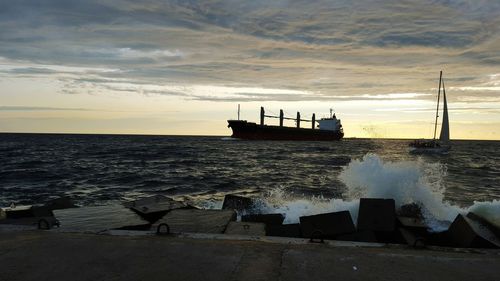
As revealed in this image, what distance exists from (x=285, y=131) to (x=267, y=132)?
5.44 m

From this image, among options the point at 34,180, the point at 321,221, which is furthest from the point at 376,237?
the point at 34,180

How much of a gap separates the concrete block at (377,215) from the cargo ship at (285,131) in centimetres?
7619

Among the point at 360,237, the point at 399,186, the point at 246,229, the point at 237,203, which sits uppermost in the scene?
the point at 399,186

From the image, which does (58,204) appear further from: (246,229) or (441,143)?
(441,143)

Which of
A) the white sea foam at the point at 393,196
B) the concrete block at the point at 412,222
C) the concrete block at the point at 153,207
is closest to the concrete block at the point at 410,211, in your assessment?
the white sea foam at the point at 393,196

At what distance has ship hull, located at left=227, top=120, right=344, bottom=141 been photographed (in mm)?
83000

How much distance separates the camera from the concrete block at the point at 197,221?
5.27 metres

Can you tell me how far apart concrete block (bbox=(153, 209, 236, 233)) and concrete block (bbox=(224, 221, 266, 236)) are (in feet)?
0.31

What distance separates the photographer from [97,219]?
5695 mm

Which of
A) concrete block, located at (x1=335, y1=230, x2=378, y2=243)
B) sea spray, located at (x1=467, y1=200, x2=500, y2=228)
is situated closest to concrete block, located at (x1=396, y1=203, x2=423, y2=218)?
sea spray, located at (x1=467, y1=200, x2=500, y2=228)

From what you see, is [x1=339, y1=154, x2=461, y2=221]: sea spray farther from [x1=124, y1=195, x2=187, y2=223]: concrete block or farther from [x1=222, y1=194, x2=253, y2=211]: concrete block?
[x1=124, y1=195, x2=187, y2=223]: concrete block

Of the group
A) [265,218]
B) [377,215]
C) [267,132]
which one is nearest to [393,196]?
[377,215]

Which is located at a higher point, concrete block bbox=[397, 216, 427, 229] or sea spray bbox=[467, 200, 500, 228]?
sea spray bbox=[467, 200, 500, 228]

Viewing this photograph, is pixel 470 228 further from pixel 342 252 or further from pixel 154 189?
pixel 154 189
